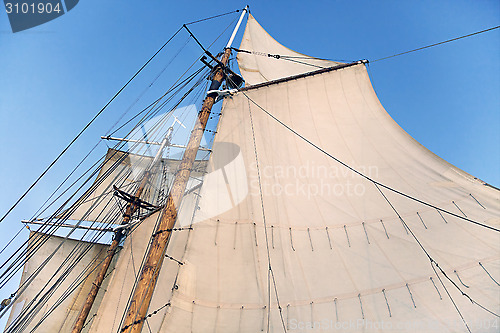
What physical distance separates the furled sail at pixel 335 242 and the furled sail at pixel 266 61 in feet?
12.4

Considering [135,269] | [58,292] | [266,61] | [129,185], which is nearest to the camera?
[135,269]

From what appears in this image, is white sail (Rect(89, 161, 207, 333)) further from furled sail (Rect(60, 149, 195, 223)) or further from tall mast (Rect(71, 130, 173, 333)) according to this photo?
furled sail (Rect(60, 149, 195, 223))

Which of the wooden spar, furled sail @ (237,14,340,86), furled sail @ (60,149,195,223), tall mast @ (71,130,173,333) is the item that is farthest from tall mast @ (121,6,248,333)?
furled sail @ (60,149,195,223)

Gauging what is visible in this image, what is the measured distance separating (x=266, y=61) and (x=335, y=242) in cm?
836

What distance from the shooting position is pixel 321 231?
18.1ft

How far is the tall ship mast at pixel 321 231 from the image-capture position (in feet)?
14.5

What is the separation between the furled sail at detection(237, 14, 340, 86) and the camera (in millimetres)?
10477

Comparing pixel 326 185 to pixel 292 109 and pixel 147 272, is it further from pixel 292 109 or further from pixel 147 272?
pixel 147 272

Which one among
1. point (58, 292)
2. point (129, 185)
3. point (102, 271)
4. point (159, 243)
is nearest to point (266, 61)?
point (159, 243)

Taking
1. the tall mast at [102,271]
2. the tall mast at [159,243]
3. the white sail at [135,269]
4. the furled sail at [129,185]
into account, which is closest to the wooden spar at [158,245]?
the tall mast at [159,243]

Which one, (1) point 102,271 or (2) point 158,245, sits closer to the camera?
(2) point 158,245

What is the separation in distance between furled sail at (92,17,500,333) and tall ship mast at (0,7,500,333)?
0.9 inches

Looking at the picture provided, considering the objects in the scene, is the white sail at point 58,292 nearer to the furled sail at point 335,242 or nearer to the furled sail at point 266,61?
the furled sail at point 335,242

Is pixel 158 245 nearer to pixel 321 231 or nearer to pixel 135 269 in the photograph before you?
pixel 321 231
